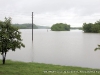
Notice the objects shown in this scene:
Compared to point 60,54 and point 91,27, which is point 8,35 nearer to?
point 60,54

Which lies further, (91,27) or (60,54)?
(91,27)

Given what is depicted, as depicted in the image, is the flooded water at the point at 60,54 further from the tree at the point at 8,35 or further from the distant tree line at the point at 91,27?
the distant tree line at the point at 91,27

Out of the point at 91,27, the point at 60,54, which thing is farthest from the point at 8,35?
the point at 91,27

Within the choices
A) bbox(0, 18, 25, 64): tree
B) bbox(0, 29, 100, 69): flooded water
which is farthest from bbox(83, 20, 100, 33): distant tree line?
bbox(0, 18, 25, 64): tree

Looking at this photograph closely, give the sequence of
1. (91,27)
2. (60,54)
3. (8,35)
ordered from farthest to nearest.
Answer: (91,27) < (60,54) < (8,35)

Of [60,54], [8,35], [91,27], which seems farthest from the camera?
[91,27]

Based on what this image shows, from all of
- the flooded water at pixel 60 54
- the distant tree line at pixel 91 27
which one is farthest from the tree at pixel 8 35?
the distant tree line at pixel 91 27

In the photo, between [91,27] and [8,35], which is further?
[91,27]

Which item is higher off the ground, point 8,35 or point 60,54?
point 8,35

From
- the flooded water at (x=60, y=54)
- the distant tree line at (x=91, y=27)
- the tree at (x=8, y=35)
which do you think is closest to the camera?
the tree at (x=8, y=35)

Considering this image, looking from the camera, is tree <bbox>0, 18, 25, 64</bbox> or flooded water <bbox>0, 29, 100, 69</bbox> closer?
tree <bbox>0, 18, 25, 64</bbox>

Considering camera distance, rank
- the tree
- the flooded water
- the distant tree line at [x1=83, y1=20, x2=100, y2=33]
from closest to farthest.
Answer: the tree, the flooded water, the distant tree line at [x1=83, y1=20, x2=100, y2=33]

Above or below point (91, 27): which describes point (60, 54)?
below

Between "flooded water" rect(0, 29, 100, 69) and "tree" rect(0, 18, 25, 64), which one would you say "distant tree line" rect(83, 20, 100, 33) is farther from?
"tree" rect(0, 18, 25, 64)
